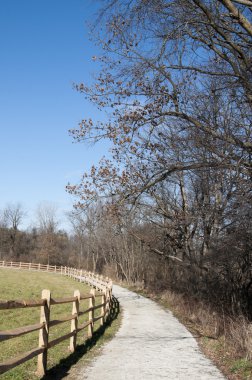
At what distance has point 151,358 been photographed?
9.19 meters

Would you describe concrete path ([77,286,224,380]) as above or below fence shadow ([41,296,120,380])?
below

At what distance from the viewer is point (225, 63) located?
420 inches

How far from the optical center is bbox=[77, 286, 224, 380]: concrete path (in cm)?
775

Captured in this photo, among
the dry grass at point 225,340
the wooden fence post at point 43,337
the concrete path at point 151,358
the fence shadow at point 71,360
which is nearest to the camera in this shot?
the wooden fence post at point 43,337

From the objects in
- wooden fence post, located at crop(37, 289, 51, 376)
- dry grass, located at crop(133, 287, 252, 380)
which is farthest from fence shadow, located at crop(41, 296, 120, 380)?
dry grass, located at crop(133, 287, 252, 380)

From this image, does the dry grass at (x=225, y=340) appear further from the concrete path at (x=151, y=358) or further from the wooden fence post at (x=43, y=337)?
the wooden fence post at (x=43, y=337)

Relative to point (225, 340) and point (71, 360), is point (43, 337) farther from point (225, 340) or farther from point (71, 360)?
point (225, 340)

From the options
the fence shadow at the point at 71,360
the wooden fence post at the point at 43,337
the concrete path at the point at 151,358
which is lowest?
the concrete path at the point at 151,358

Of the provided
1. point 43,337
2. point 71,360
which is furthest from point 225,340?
point 43,337

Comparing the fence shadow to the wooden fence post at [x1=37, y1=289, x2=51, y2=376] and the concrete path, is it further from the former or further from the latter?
the concrete path

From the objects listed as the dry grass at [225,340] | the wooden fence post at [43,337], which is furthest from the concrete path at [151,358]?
the wooden fence post at [43,337]

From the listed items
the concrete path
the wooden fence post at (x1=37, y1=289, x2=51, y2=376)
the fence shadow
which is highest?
the wooden fence post at (x1=37, y1=289, x2=51, y2=376)

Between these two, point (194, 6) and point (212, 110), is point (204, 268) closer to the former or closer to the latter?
point (212, 110)

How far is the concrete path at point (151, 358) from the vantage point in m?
7.75
